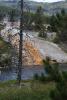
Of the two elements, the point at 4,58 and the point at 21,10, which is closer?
the point at 21,10

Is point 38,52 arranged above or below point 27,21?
below

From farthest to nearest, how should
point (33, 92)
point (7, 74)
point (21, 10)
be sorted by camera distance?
point (7, 74)
point (21, 10)
point (33, 92)

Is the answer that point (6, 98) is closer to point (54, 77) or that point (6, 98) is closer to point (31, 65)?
point (54, 77)

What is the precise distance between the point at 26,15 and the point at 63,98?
1607 centimetres

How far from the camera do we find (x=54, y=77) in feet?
31.3

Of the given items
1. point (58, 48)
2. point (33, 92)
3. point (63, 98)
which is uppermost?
point (63, 98)

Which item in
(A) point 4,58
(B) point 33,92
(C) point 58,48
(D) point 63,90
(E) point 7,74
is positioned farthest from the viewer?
(C) point 58,48

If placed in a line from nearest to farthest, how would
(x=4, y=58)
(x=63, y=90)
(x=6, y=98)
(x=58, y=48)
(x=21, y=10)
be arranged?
1. (x=63, y=90)
2. (x=6, y=98)
3. (x=21, y=10)
4. (x=4, y=58)
5. (x=58, y=48)

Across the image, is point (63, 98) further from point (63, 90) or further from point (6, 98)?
point (6, 98)

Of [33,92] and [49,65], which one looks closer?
[49,65]

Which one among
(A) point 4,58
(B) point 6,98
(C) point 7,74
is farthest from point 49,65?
(A) point 4,58

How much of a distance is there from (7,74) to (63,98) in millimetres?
22979

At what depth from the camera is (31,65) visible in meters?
39.2

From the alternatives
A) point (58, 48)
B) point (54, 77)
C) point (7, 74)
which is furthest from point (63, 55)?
point (54, 77)
